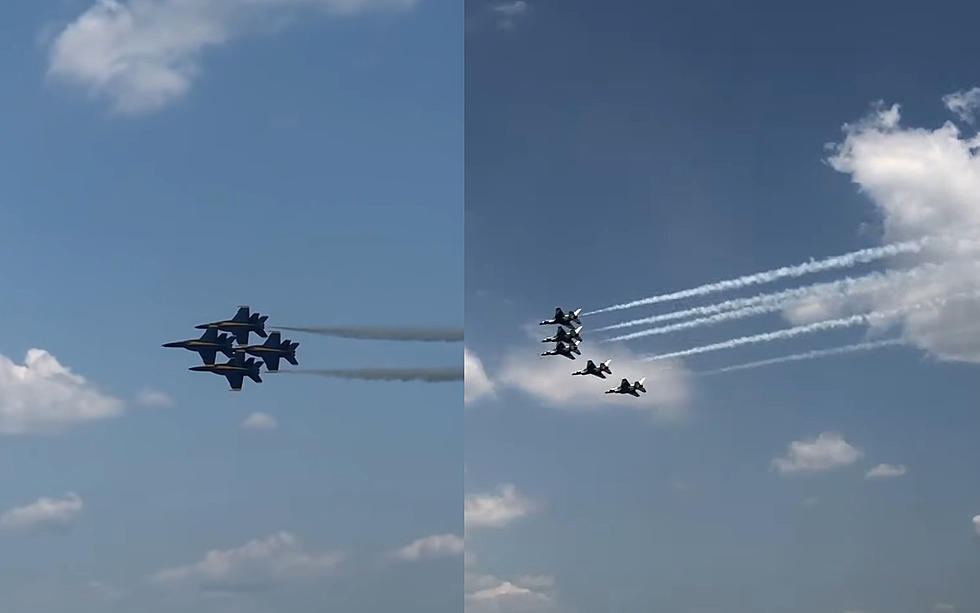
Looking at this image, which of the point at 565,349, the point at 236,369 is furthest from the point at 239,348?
the point at 565,349

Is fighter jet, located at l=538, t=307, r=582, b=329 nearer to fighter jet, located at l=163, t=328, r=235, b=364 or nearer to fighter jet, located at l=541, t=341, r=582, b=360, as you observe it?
fighter jet, located at l=541, t=341, r=582, b=360

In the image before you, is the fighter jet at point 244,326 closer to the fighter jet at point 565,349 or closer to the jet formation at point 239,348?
the jet formation at point 239,348

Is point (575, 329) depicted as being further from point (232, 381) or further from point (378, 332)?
point (232, 381)

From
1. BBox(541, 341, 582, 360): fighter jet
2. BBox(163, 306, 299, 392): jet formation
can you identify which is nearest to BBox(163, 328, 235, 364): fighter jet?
BBox(163, 306, 299, 392): jet formation

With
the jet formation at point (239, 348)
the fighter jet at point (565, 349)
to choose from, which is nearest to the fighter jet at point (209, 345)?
the jet formation at point (239, 348)

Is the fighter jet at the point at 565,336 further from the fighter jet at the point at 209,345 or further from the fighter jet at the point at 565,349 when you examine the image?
the fighter jet at the point at 209,345

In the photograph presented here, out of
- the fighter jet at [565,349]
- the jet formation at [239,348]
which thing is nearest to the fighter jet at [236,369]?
the jet formation at [239,348]
